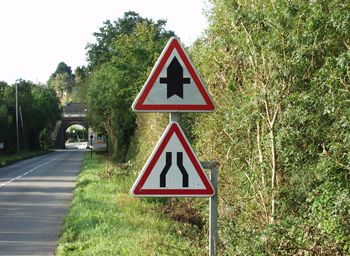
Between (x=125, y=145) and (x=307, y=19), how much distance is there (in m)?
20.8

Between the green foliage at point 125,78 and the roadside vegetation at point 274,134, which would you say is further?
the green foliage at point 125,78

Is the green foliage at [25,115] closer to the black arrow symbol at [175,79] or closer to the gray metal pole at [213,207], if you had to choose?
the black arrow symbol at [175,79]

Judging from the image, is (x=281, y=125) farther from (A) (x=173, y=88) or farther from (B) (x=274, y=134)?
(A) (x=173, y=88)

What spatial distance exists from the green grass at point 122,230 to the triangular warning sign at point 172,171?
1.61 metres

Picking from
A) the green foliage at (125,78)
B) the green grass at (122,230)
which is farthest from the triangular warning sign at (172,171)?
the green foliage at (125,78)

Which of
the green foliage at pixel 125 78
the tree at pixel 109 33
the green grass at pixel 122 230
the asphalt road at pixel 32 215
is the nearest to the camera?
the green grass at pixel 122 230

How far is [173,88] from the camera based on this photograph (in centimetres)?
292

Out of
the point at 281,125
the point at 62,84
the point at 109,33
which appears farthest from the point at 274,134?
the point at 62,84

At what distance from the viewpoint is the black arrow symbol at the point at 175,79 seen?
2914 mm

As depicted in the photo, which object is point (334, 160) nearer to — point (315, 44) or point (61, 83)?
point (315, 44)

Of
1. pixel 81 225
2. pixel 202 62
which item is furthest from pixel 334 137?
pixel 81 225

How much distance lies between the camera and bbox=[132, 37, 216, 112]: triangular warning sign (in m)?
2.90

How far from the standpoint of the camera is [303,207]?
4.58 meters

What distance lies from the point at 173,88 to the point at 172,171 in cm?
71
